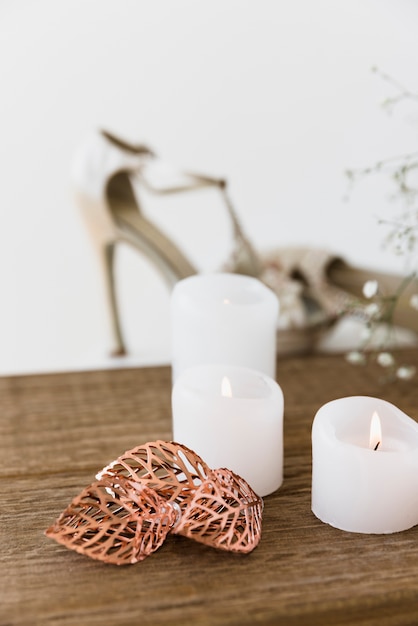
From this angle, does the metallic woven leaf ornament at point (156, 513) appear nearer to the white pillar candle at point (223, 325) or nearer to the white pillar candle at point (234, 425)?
the white pillar candle at point (234, 425)

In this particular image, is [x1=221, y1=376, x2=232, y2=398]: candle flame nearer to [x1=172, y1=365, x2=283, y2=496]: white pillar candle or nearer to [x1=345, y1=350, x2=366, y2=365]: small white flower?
[x1=172, y1=365, x2=283, y2=496]: white pillar candle

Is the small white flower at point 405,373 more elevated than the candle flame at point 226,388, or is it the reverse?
the candle flame at point 226,388

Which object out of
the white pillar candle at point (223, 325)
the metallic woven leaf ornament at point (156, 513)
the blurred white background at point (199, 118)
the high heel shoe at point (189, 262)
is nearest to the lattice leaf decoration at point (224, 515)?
the metallic woven leaf ornament at point (156, 513)

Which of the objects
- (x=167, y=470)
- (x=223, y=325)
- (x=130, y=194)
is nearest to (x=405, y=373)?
(x=223, y=325)

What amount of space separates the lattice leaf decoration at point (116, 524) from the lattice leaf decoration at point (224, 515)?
1cm

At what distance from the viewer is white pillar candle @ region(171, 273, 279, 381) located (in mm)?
624

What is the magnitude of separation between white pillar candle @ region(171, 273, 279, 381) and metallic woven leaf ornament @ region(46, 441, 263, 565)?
0.49 ft

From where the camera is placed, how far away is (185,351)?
65 centimetres

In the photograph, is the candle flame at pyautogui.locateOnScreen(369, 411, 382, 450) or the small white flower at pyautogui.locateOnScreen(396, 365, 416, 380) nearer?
the candle flame at pyautogui.locateOnScreen(369, 411, 382, 450)

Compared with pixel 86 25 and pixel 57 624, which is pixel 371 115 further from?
pixel 57 624

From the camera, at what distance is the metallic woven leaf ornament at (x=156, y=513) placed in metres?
0.46

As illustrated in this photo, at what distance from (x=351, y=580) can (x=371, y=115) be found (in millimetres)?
996

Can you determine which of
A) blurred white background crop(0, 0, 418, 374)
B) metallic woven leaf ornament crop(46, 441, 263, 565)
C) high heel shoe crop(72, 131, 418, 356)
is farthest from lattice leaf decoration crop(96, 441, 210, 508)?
blurred white background crop(0, 0, 418, 374)

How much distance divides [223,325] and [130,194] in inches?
18.7
